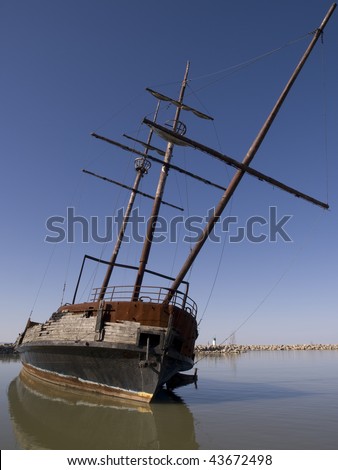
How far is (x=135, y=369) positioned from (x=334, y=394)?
9113 mm

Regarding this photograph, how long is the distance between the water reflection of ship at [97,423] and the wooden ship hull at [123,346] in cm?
62

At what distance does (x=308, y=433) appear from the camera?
8.30 metres

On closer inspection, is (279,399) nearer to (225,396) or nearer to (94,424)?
(225,396)

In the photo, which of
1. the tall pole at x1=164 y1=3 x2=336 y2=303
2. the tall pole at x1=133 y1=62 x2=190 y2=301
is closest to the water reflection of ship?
the tall pole at x1=164 y1=3 x2=336 y2=303

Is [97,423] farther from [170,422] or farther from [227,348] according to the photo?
[227,348]

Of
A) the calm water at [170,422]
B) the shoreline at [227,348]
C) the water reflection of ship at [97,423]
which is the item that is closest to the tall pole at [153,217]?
the water reflection of ship at [97,423]

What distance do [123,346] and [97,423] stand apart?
2822 mm

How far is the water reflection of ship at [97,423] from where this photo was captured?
7355 millimetres

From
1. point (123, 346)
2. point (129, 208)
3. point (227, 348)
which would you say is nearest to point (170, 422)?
point (123, 346)

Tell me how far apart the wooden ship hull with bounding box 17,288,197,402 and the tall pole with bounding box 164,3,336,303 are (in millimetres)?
1252

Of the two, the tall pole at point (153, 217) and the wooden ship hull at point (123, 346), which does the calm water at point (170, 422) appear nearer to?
the wooden ship hull at point (123, 346)

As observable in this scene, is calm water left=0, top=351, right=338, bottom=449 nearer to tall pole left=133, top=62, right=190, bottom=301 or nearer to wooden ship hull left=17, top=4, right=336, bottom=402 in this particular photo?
wooden ship hull left=17, top=4, right=336, bottom=402

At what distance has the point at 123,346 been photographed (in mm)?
11477
